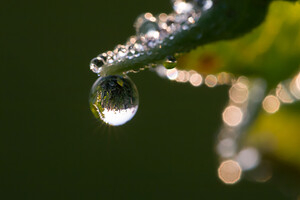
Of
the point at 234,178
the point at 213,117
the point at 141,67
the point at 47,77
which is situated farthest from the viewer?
the point at 47,77

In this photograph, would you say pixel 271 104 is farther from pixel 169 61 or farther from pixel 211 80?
pixel 169 61

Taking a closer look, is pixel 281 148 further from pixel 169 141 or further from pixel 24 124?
pixel 24 124

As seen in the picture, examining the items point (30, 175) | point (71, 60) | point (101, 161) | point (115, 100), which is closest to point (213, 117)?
point (101, 161)

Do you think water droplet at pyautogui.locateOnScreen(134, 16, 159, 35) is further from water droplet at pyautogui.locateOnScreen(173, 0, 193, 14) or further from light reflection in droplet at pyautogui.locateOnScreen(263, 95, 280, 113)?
light reflection in droplet at pyautogui.locateOnScreen(263, 95, 280, 113)

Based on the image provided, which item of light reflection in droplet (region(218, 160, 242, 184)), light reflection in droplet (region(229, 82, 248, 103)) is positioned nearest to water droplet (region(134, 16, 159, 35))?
light reflection in droplet (region(229, 82, 248, 103))

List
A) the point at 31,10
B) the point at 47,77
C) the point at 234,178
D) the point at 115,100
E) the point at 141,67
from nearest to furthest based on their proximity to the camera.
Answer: the point at 141,67, the point at 115,100, the point at 234,178, the point at 47,77, the point at 31,10


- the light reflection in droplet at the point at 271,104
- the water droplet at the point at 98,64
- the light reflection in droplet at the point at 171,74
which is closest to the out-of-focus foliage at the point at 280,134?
the light reflection in droplet at the point at 271,104

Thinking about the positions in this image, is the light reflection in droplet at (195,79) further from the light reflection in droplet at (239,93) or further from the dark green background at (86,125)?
the dark green background at (86,125)
